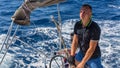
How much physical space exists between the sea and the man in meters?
1.99

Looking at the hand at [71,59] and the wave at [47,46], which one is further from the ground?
the hand at [71,59]

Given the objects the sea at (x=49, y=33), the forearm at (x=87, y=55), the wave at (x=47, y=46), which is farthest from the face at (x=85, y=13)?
the wave at (x=47, y=46)

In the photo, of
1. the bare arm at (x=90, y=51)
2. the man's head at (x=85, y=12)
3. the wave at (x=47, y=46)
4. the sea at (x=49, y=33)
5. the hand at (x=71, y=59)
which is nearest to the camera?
the man's head at (x=85, y=12)

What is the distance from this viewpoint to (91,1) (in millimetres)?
19125

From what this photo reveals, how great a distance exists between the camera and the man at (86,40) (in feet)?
21.6

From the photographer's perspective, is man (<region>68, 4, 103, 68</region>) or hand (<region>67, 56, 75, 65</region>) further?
hand (<region>67, 56, 75, 65</region>)

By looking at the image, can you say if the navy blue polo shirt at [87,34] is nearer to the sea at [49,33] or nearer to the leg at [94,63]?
the leg at [94,63]

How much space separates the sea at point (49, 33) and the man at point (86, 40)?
1.99 m

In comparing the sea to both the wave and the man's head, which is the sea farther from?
the man's head

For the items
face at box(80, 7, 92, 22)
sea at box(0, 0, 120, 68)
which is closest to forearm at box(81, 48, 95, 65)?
face at box(80, 7, 92, 22)

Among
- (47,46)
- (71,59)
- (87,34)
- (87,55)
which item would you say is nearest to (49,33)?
(47,46)

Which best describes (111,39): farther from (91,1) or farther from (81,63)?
(81,63)

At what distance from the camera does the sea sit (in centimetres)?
1175

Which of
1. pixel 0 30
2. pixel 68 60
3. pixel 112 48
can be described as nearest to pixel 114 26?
pixel 112 48
